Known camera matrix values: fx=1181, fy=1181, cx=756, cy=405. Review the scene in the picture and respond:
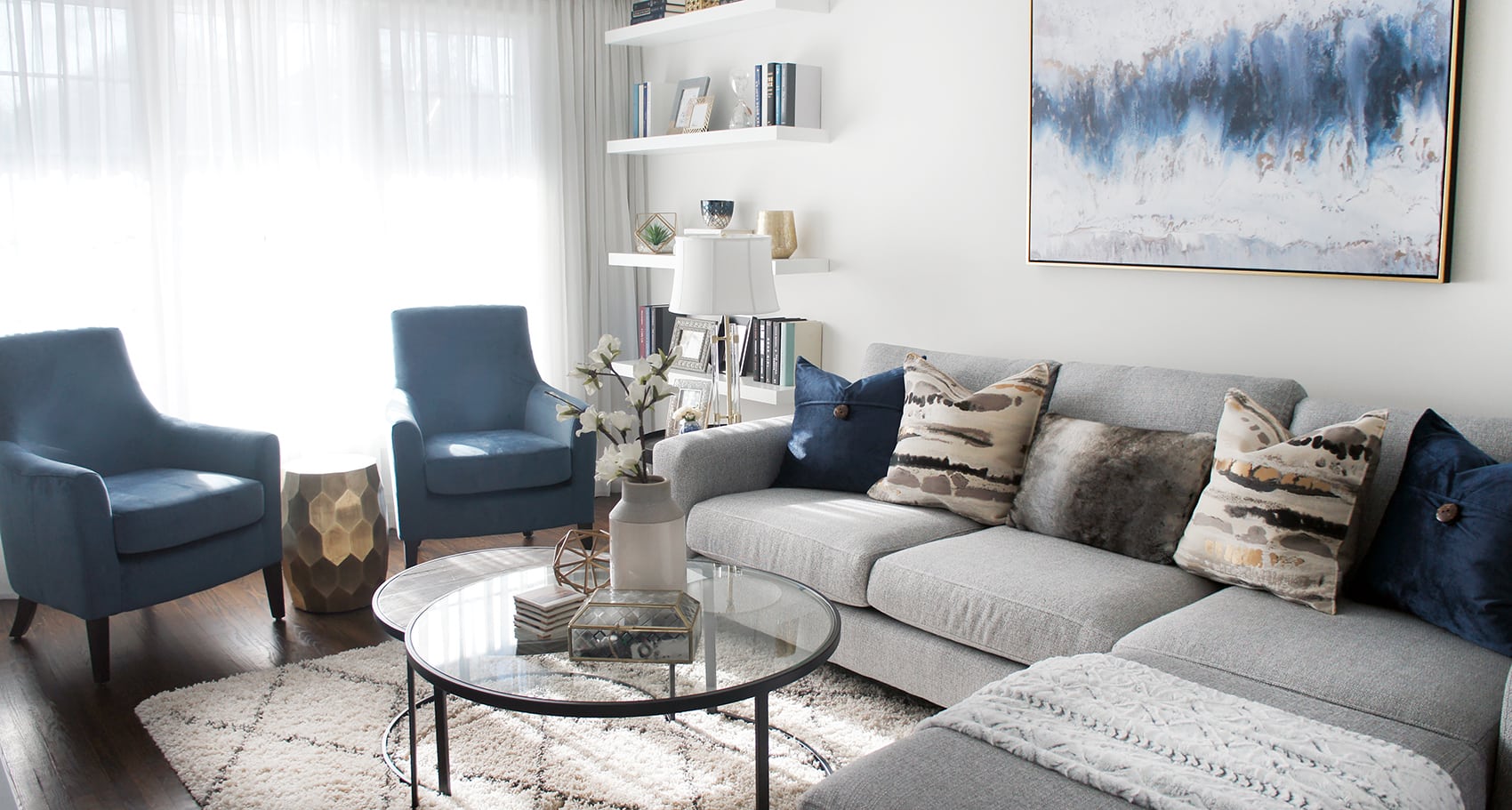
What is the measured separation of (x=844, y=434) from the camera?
3537 mm

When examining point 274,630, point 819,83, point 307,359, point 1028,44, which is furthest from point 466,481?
point 1028,44

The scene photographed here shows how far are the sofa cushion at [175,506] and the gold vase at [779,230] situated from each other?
6.53 ft

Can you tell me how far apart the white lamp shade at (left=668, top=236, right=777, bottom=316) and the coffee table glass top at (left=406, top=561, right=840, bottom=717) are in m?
1.33

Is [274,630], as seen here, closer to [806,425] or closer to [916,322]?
[806,425]

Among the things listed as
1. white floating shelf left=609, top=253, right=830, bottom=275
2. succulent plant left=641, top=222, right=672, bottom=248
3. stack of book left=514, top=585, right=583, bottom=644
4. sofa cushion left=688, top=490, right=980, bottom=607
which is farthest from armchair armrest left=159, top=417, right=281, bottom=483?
succulent plant left=641, top=222, right=672, bottom=248

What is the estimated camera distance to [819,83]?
4.37 meters

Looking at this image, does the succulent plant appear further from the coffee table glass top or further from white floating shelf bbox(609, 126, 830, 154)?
the coffee table glass top

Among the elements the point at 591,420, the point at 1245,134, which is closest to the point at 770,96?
the point at 1245,134

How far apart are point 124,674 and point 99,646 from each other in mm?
120

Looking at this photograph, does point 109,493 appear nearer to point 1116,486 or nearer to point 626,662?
point 626,662

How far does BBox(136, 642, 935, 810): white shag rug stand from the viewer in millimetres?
2537

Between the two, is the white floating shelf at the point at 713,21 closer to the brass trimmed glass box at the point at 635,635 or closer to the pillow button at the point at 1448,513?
the brass trimmed glass box at the point at 635,635

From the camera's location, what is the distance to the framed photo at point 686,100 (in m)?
4.79

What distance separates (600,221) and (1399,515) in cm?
361
